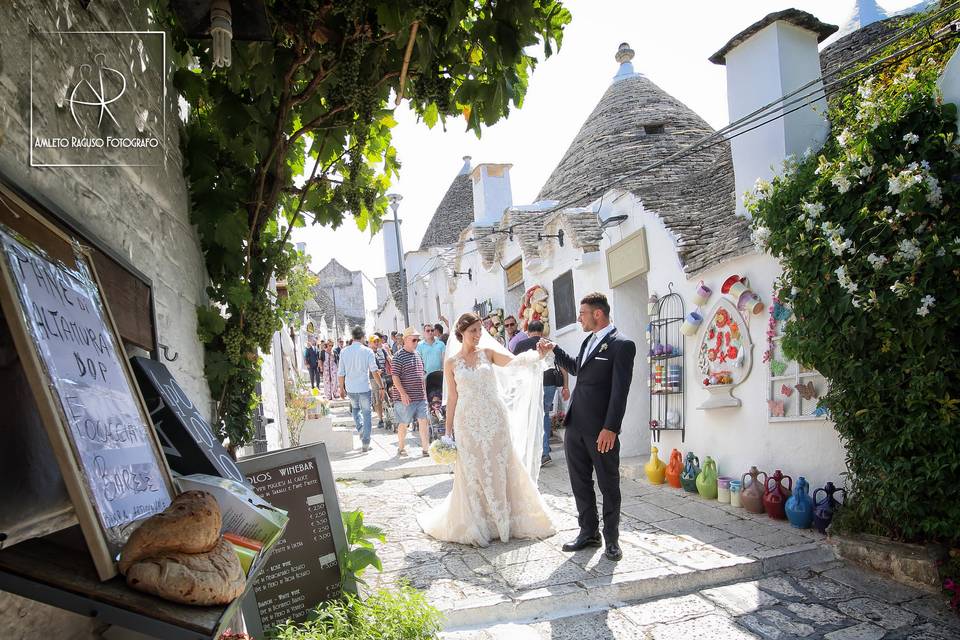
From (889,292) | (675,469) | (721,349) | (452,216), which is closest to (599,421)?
(889,292)

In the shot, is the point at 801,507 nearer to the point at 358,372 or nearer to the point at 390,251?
the point at 358,372

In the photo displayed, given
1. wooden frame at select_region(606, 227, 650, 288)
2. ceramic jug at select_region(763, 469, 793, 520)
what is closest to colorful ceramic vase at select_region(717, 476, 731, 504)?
ceramic jug at select_region(763, 469, 793, 520)

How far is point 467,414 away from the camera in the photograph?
6.09 metres

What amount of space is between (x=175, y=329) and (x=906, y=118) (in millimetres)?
4819

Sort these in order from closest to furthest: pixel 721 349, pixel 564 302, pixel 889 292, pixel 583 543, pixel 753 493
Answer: pixel 889 292
pixel 583 543
pixel 753 493
pixel 721 349
pixel 564 302

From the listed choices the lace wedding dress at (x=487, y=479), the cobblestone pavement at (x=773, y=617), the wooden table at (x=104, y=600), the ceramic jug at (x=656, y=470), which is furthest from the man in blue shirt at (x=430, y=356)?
the wooden table at (x=104, y=600)

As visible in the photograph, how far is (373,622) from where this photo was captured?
3.24 m

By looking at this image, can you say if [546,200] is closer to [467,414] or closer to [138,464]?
[467,414]

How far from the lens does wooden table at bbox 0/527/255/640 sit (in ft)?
3.55

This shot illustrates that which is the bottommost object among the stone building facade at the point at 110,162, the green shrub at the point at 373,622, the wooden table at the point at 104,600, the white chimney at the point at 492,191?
the green shrub at the point at 373,622

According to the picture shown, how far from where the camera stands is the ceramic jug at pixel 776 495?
20.4ft

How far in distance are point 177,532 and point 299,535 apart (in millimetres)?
2686

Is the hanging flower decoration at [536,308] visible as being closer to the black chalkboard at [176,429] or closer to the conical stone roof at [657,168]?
the conical stone roof at [657,168]

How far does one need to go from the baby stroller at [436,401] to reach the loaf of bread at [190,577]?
32.5 feet
